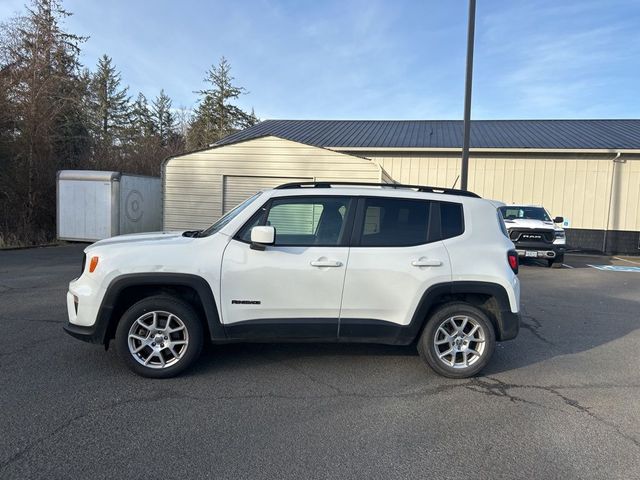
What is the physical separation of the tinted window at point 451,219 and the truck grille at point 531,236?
30.6ft

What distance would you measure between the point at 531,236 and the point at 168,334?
11.5 meters

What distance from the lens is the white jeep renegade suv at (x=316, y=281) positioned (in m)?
4.18

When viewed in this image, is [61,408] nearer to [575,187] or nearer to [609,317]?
[609,317]

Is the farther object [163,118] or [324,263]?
[163,118]

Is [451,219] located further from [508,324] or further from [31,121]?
[31,121]

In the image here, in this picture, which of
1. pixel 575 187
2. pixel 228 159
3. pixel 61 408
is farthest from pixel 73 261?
pixel 575 187

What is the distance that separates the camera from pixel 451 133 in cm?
2222

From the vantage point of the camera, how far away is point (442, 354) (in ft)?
14.7

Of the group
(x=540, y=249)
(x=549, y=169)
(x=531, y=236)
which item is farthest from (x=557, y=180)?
(x=540, y=249)

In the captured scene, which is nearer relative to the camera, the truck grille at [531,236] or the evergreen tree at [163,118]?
the truck grille at [531,236]

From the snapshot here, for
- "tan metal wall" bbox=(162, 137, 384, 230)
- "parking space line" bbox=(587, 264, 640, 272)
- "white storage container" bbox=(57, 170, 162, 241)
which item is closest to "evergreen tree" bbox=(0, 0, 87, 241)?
"white storage container" bbox=(57, 170, 162, 241)

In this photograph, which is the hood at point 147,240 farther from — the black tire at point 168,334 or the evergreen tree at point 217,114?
the evergreen tree at point 217,114

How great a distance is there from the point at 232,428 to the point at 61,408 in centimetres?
139

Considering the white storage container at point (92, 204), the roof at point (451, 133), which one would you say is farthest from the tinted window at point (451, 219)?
the roof at point (451, 133)
